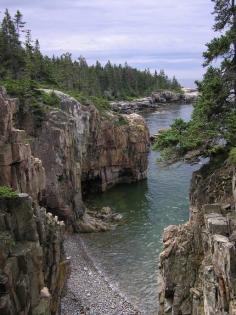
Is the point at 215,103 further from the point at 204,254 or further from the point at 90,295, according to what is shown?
the point at 90,295

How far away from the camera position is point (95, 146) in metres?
80.4

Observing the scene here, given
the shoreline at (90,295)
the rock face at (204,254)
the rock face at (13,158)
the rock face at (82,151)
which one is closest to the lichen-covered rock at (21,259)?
the rock face at (204,254)

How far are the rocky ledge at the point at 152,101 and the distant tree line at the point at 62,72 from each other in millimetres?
5693

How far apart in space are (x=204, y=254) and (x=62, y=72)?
333 ft

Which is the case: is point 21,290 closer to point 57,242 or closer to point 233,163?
point 57,242

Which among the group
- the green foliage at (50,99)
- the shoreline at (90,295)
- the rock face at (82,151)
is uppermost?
the green foliage at (50,99)

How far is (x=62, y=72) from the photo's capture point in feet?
413

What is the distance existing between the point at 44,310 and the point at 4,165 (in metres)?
15.7

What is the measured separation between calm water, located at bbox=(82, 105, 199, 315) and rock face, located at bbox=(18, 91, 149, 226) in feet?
11.6

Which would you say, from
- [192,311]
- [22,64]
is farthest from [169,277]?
[22,64]

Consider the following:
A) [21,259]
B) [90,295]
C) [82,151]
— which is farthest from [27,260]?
[82,151]

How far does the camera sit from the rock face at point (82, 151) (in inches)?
2467

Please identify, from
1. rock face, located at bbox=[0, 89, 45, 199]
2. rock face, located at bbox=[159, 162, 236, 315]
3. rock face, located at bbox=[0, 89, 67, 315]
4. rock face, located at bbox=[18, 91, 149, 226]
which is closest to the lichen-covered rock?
rock face, located at bbox=[0, 89, 67, 315]

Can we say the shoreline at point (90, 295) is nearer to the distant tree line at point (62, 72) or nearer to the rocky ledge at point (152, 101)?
the distant tree line at point (62, 72)
